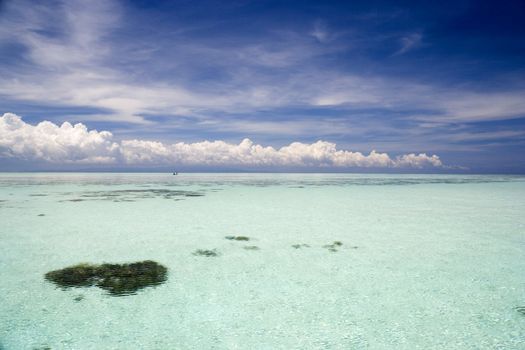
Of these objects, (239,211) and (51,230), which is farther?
(239,211)

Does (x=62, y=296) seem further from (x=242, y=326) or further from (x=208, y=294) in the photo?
(x=242, y=326)

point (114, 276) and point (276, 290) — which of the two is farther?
point (114, 276)

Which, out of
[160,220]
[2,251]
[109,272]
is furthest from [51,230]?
[109,272]

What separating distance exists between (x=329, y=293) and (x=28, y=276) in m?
7.88

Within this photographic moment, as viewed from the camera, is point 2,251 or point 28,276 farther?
point 2,251

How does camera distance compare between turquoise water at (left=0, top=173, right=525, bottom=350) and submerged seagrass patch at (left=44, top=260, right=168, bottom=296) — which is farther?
submerged seagrass patch at (left=44, top=260, right=168, bottom=296)

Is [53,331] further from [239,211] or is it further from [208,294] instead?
[239,211]

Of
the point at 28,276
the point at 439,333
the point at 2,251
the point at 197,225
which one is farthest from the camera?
the point at 197,225

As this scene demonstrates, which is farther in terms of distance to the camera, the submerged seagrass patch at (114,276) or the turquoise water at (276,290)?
the submerged seagrass patch at (114,276)

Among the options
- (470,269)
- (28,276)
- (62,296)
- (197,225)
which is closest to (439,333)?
(470,269)

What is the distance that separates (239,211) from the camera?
2294 cm

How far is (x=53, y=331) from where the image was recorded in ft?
20.6

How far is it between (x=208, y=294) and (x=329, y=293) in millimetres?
2867

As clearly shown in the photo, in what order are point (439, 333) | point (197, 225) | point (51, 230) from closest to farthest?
1. point (439, 333)
2. point (51, 230)
3. point (197, 225)
